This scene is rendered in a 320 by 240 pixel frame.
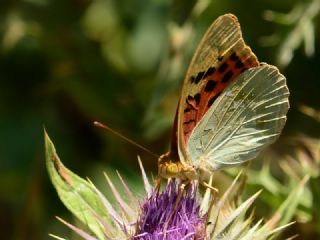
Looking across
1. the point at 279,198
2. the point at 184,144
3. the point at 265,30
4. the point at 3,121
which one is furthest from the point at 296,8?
the point at 3,121

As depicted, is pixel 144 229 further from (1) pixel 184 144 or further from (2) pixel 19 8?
(2) pixel 19 8

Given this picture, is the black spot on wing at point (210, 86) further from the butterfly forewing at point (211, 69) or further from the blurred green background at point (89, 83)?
the blurred green background at point (89, 83)

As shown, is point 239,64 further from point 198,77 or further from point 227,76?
point 198,77

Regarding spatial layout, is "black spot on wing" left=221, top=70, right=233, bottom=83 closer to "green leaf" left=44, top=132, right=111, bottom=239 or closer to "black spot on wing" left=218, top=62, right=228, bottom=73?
"black spot on wing" left=218, top=62, right=228, bottom=73

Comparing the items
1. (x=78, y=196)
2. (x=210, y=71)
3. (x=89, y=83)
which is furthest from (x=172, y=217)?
(x=89, y=83)

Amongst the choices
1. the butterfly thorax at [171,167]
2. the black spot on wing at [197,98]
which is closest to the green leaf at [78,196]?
the butterfly thorax at [171,167]

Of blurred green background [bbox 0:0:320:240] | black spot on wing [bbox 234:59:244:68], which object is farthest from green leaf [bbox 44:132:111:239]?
blurred green background [bbox 0:0:320:240]
